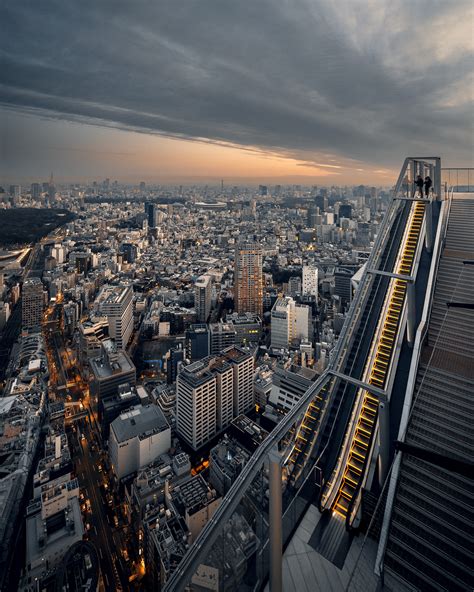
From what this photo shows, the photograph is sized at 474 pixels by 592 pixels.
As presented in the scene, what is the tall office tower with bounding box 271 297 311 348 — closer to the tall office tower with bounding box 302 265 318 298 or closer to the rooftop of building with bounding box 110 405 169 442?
the tall office tower with bounding box 302 265 318 298

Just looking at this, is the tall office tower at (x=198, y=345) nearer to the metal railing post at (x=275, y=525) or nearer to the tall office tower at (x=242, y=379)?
the tall office tower at (x=242, y=379)

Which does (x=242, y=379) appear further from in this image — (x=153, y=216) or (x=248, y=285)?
(x=153, y=216)

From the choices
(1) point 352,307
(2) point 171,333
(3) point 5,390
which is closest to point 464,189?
(1) point 352,307

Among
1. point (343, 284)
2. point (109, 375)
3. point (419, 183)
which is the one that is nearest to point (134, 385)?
point (109, 375)

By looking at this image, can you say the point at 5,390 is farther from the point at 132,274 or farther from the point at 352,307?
the point at 132,274

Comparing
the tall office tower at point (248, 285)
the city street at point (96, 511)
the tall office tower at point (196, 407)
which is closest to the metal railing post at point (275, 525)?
the city street at point (96, 511)
